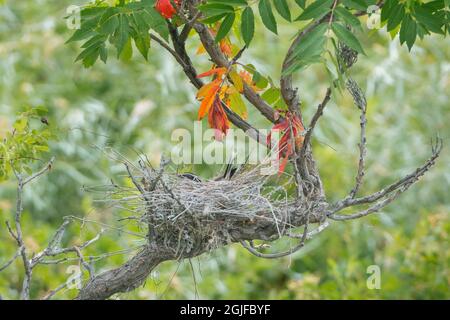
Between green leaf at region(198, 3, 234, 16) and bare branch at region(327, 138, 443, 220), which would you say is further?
bare branch at region(327, 138, 443, 220)

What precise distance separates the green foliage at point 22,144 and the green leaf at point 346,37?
0.97 m

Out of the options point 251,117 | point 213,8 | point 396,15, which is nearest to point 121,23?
point 213,8

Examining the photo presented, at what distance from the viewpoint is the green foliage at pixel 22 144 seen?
2264mm

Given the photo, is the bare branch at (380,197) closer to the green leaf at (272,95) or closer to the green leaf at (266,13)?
the green leaf at (272,95)

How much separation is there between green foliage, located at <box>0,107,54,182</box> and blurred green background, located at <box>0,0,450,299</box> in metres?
2.26

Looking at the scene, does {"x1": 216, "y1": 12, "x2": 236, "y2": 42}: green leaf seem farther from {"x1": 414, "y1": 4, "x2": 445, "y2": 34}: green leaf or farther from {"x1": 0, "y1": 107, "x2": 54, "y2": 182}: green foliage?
{"x1": 0, "y1": 107, "x2": 54, "y2": 182}: green foliage

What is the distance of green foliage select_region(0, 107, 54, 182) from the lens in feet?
7.43

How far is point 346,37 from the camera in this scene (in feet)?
5.61

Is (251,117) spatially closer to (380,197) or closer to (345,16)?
(380,197)

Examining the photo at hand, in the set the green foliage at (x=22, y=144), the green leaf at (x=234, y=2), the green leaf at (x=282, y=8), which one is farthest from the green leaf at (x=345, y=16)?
the green foliage at (x=22, y=144)

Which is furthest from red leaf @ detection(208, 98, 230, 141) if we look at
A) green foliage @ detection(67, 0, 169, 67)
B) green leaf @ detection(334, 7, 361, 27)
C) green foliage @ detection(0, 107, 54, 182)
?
green foliage @ detection(0, 107, 54, 182)

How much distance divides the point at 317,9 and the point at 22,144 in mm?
1030
